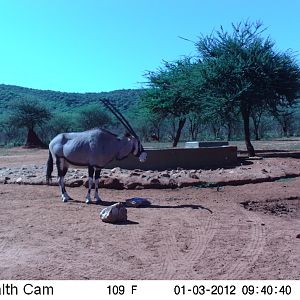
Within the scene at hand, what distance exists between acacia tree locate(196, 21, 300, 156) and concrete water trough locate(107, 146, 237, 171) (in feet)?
15.7

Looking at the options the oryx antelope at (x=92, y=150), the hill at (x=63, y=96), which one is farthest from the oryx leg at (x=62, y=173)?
the hill at (x=63, y=96)

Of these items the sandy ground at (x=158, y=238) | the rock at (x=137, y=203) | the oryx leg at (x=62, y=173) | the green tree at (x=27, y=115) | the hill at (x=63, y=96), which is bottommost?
the sandy ground at (x=158, y=238)

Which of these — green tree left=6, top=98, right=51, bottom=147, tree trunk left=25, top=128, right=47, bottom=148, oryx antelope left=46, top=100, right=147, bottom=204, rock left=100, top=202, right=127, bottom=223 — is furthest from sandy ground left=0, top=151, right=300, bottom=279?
green tree left=6, top=98, right=51, bottom=147

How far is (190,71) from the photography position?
85.5 feet

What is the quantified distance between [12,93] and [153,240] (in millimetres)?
73588

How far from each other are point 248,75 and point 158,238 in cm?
1598

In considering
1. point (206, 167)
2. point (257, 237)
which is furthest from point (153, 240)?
point (206, 167)

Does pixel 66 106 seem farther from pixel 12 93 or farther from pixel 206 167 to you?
pixel 206 167

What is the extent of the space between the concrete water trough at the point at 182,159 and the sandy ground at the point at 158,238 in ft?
13.4

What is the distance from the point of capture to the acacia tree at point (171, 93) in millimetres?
26984

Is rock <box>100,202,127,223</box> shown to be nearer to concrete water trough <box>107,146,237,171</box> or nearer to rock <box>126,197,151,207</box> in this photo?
rock <box>126,197,151,207</box>

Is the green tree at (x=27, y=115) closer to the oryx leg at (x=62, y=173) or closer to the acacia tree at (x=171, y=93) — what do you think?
the acacia tree at (x=171, y=93)

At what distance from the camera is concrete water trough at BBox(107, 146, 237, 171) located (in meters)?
16.4
